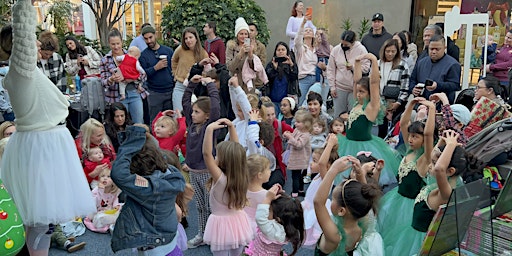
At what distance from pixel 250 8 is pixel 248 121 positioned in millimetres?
5622

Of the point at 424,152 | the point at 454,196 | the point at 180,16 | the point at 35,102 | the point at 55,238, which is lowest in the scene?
the point at 55,238

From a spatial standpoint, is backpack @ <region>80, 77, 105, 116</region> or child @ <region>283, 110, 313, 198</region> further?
backpack @ <region>80, 77, 105, 116</region>

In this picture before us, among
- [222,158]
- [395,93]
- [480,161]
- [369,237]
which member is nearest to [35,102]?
[222,158]

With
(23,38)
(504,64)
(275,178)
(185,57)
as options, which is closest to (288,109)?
(275,178)

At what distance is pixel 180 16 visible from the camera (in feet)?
29.5

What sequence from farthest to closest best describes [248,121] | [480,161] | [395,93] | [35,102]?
[395,93], [248,121], [480,161], [35,102]

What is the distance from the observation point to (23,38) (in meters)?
2.68

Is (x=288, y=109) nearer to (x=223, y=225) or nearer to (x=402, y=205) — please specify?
(x=402, y=205)

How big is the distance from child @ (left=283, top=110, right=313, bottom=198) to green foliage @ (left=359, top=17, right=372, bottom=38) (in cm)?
767

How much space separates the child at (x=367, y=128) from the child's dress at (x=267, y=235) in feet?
7.02

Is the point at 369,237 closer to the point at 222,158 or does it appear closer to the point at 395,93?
the point at 222,158

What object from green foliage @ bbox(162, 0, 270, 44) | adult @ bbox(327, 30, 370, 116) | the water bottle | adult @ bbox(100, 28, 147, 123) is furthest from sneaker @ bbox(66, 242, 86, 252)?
green foliage @ bbox(162, 0, 270, 44)

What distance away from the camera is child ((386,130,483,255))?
2797mm

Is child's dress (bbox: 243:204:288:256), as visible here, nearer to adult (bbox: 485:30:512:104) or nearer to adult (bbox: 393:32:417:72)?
adult (bbox: 393:32:417:72)
